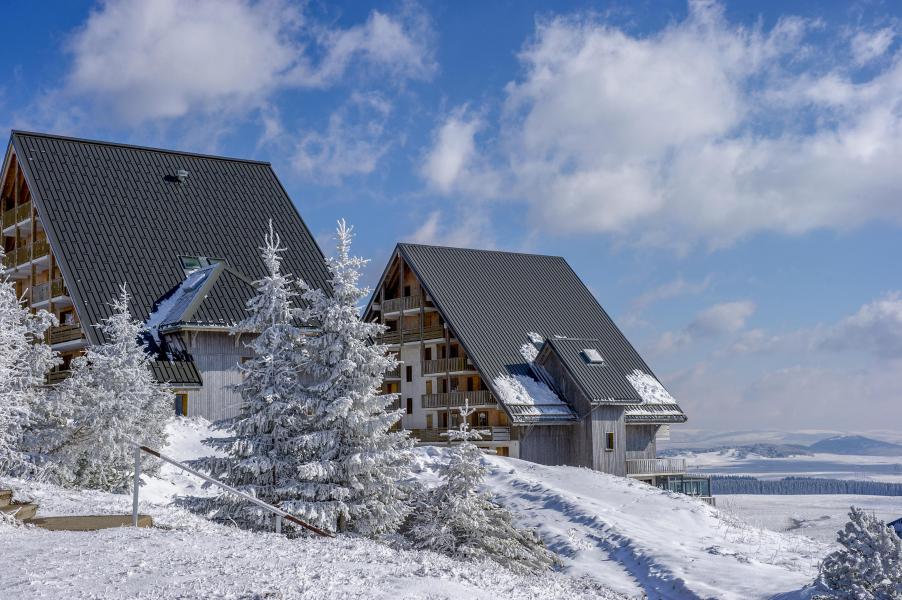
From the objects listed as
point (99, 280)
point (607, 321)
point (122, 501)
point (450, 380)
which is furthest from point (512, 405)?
point (122, 501)

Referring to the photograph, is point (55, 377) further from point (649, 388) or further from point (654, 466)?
point (649, 388)

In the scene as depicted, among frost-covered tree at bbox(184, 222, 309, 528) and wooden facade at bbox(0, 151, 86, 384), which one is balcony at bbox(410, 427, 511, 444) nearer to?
wooden facade at bbox(0, 151, 86, 384)

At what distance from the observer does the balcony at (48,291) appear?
1858 inches

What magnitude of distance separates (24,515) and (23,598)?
7.01 meters

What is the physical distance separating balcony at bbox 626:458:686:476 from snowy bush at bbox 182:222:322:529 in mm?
30102

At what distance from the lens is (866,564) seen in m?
19.4

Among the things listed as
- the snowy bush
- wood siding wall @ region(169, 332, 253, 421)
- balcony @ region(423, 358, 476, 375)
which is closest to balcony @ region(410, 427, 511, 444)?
balcony @ region(423, 358, 476, 375)

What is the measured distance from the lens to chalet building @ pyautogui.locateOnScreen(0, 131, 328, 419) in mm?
44000

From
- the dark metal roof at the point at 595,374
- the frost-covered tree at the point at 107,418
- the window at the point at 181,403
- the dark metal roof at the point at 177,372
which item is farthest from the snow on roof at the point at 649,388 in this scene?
the frost-covered tree at the point at 107,418

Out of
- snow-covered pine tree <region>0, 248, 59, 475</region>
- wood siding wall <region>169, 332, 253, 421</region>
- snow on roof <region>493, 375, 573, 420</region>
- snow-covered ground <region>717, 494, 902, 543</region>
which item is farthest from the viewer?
snow-covered ground <region>717, 494, 902, 543</region>

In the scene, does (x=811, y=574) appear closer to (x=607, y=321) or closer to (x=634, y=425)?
(x=634, y=425)

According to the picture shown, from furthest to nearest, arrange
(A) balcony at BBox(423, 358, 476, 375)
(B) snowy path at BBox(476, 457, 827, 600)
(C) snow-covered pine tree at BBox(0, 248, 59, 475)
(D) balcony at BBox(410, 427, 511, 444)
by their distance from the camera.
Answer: (A) balcony at BBox(423, 358, 476, 375) < (D) balcony at BBox(410, 427, 511, 444) < (B) snowy path at BBox(476, 457, 827, 600) < (C) snow-covered pine tree at BBox(0, 248, 59, 475)

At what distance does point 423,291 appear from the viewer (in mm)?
56250

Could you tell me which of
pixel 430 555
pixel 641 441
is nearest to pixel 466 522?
pixel 430 555
